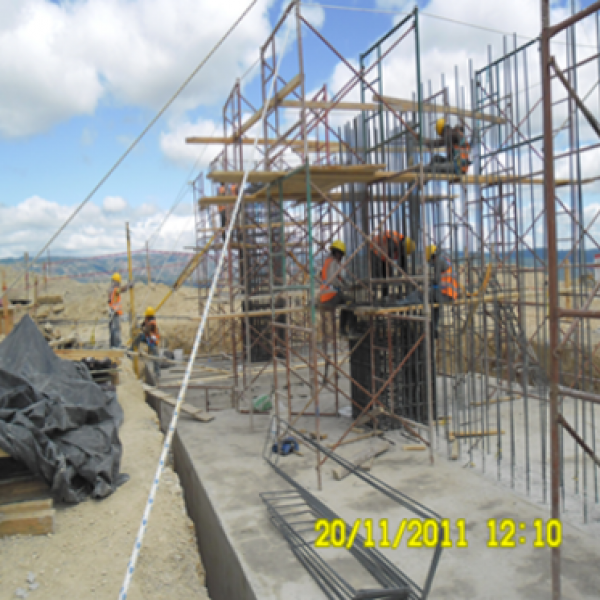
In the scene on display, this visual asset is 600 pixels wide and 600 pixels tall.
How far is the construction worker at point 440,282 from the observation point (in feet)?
26.4

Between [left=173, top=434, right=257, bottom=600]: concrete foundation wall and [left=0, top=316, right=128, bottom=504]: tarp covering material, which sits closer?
[left=173, top=434, right=257, bottom=600]: concrete foundation wall

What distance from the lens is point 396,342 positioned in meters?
8.56

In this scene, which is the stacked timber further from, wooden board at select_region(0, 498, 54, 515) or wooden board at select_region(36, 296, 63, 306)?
wooden board at select_region(36, 296, 63, 306)

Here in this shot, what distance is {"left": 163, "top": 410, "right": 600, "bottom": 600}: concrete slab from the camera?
169 inches

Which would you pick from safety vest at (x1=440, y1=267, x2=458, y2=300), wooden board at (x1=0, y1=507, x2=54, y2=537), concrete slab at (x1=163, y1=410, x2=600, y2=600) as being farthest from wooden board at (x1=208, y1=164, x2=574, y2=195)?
wooden board at (x1=0, y1=507, x2=54, y2=537)

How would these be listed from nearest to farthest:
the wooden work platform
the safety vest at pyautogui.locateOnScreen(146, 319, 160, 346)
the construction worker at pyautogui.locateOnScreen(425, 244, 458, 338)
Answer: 1. the wooden work platform
2. the construction worker at pyautogui.locateOnScreen(425, 244, 458, 338)
3. the safety vest at pyautogui.locateOnScreen(146, 319, 160, 346)

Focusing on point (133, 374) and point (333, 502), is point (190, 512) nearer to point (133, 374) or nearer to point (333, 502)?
point (333, 502)

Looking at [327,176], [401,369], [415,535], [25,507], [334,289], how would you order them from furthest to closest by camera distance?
1. [334,289]
2. [401,369]
3. [327,176]
4. [25,507]
5. [415,535]

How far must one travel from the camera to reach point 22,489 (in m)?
6.23

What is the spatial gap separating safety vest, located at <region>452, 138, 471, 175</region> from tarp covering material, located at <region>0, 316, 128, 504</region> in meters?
7.41

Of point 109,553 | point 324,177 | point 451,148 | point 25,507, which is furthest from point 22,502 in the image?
point 451,148

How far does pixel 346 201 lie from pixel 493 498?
5442 mm

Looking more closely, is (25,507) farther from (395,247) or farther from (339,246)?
(395,247)

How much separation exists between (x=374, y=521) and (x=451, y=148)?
6.67 m
